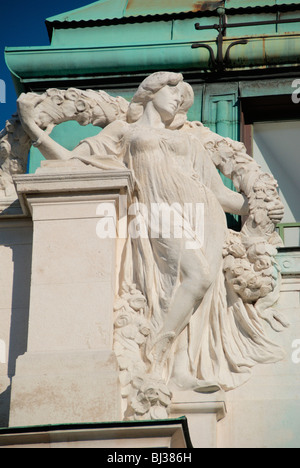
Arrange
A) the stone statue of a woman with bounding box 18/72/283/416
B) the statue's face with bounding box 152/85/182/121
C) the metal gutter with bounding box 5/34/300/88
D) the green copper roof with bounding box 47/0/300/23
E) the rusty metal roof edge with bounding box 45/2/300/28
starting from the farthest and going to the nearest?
the green copper roof with bounding box 47/0/300/23 < the rusty metal roof edge with bounding box 45/2/300/28 < the metal gutter with bounding box 5/34/300/88 < the statue's face with bounding box 152/85/182/121 < the stone statue of a woman with bounding box 18/72/283/416

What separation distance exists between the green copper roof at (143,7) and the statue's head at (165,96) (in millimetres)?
3263

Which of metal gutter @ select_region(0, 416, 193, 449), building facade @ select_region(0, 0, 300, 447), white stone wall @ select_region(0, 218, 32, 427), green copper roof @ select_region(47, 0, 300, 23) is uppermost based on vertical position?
green copper roof @ select_region(47, 0, 300, 23)

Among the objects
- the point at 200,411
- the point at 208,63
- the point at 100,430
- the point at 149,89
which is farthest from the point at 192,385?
the point at 208,63

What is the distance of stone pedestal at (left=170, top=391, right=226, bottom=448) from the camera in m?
11.8

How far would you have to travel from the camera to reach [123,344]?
11820 mm

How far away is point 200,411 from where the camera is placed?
38.8ft

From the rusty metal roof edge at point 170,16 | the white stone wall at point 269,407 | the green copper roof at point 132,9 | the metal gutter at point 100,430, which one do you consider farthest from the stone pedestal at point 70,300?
the green copper roof at point 132,9

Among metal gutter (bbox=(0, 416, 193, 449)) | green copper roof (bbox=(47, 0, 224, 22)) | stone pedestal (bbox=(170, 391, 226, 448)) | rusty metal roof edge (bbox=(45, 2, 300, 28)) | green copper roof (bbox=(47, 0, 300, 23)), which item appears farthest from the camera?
green copper roof (bbox=(47, 0, 224, 22))

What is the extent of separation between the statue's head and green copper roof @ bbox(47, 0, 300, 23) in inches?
128

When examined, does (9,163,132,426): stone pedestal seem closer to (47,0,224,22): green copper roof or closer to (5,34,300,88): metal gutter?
(5,34,300,88): metal gutter

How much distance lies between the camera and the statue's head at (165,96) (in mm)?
13031

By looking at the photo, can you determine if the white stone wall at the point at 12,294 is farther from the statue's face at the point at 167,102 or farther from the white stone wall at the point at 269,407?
the white stone wall at the point at 269,407

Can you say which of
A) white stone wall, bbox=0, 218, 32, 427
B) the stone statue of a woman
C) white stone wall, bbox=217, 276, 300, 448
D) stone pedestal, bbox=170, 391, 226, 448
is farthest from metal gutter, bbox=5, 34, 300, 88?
stone pedestal, bbox=170, 391, 226, 448

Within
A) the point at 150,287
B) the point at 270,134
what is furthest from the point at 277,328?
the point at 270,134
